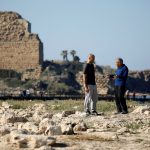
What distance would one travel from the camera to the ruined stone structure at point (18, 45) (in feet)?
212

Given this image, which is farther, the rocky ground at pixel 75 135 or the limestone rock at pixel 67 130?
the limestone rock at pixel 67 130

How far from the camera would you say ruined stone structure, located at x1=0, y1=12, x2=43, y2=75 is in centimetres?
6450

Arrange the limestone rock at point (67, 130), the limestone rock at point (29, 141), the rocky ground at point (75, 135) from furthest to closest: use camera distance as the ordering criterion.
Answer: the limestone rock at point (67, 130) → the rocky ground at point (75, 135) → the limestone rock at point (29, 141)

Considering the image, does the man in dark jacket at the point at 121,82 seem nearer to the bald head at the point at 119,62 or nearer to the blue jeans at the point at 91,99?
the bald head at the point at 119,62

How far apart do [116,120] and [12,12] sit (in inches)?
2308

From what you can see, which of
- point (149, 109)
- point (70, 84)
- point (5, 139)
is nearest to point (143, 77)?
point (70, 84)

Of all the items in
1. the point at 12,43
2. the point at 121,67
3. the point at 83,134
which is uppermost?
the point at 12,43

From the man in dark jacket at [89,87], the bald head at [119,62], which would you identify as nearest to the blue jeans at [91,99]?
the man in dark jacket at [89,87]

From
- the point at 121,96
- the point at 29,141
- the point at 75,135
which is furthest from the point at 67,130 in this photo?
the point at 121,96

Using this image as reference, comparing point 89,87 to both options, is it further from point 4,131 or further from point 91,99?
point 4,131

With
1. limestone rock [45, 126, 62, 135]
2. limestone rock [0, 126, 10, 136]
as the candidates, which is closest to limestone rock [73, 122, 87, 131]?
limestone rock [45, 126, 62, 135]

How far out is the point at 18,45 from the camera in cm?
6569

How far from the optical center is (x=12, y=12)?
223ft

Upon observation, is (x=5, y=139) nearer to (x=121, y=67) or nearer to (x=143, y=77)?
(x=121, y=67)
